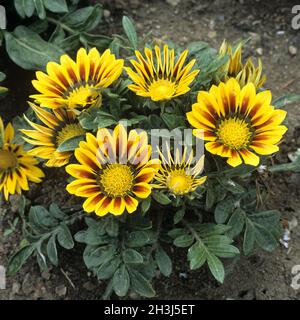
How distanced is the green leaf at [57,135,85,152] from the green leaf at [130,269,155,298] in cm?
46

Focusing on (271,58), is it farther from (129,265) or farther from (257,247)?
(129,265)

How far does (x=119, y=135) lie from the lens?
183 cm

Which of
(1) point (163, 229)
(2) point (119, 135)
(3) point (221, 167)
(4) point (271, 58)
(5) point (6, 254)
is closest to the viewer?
(2) point (119, 135)

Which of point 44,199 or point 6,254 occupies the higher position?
point 44,199

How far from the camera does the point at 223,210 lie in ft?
6.70

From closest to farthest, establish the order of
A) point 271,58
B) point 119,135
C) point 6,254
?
point 119,135
point 6,254
point 271,58

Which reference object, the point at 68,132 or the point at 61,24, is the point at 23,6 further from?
the point at 68,132

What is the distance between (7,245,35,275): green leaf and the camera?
2141 mm

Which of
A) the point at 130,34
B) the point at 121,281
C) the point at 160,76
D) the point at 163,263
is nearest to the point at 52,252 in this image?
the point at 121,281

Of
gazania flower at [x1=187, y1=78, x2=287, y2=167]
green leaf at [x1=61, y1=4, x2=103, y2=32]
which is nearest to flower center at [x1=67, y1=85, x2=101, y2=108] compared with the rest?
gazania flower at [x1=187, y1=78, x2=287, y2=167]

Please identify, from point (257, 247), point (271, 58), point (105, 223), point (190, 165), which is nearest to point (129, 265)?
point (105, 223)

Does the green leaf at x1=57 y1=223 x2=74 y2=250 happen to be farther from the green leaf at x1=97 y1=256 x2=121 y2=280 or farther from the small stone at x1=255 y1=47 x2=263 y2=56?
the small stone at x1=255 y1=47 x2=263 y2=56
